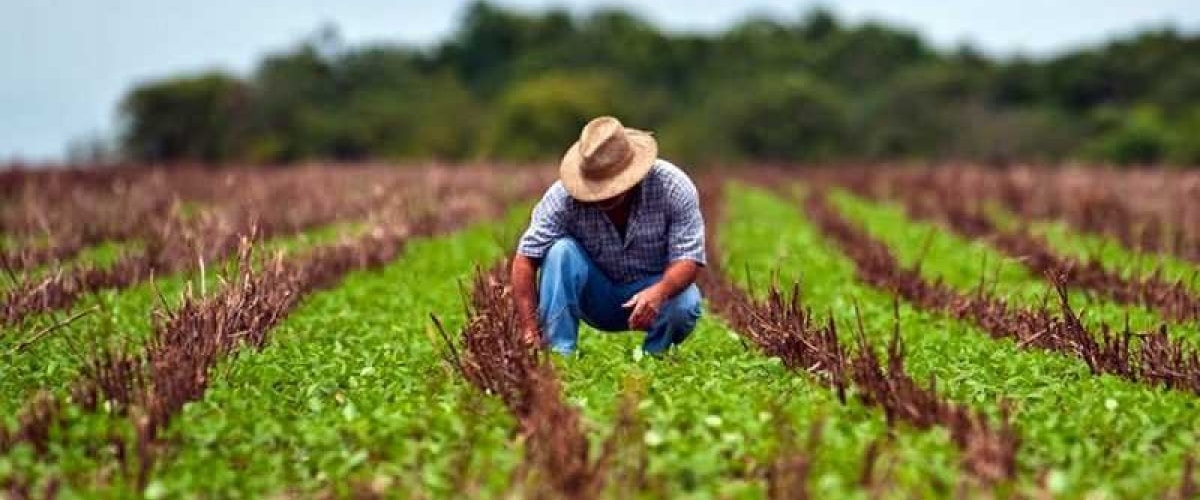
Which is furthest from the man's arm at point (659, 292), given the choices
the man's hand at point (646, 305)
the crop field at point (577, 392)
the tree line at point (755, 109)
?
the tree line at point (755, 109)

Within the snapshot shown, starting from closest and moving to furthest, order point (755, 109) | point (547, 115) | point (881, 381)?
point (881, 381)
point (547, 115)
point (755, 109)

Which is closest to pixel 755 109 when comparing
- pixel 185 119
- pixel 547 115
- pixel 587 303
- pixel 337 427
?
pixel 547 115

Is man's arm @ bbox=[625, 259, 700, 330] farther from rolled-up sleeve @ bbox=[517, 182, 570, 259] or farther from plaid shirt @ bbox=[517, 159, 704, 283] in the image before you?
rolled-up sleeve @ bbox=[517, 182, 570, 259]

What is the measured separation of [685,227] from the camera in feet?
22.1

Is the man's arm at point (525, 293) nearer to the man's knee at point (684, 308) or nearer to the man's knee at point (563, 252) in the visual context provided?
the man's knee at point (563, 252)

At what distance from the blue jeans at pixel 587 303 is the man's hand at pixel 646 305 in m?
0.28

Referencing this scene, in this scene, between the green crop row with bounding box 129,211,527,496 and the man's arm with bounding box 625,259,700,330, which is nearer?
the green crop row with bounding box 129,211,527,496

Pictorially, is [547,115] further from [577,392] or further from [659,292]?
[577,392]

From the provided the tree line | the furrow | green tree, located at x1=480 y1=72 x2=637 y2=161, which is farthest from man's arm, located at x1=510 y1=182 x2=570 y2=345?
→ green tree, located at x1=480 y1=72 x2=637 y2=161

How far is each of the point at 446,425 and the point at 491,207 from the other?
1566 centimetres

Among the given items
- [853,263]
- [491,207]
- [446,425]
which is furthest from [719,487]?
[491,207]

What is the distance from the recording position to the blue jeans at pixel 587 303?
6.85 m

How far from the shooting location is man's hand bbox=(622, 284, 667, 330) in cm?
654

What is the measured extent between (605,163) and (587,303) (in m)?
0.93
